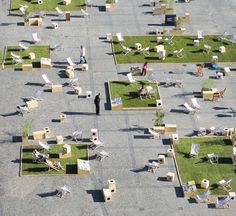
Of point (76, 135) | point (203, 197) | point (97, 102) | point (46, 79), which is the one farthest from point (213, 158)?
point (46, 79)

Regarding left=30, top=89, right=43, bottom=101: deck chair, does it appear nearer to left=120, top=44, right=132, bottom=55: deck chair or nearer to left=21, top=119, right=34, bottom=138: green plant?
left=21, top=119, right=34, bottom=138: green plant

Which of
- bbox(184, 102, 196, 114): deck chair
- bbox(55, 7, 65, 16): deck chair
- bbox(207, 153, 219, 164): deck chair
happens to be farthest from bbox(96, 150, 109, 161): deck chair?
bbox(55, 7, 65, 16): deck chair

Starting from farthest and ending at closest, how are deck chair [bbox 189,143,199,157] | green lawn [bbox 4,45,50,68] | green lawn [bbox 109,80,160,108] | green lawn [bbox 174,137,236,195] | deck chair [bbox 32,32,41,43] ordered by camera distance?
1. deck chair [bbox 32,32,41,43]
2. green lawn [bbox 4,45,50,68]
3. green lawn [bbox 109,80,160,108]
4. deck chair [bbox 189,143,199,157]
5. green lawn [bbox 174,137,236,195]

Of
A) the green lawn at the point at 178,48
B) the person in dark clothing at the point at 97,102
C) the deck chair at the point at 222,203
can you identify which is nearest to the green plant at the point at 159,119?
the person in dark clothing at the point at 97,102

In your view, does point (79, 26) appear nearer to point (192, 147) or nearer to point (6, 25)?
point (6, 25)

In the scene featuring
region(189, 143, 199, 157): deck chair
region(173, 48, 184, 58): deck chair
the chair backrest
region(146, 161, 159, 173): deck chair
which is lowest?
region(146, 161, 159, 173): deck chair

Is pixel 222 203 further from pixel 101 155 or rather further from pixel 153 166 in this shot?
pixel 101 155

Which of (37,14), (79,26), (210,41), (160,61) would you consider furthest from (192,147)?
(37,14)
